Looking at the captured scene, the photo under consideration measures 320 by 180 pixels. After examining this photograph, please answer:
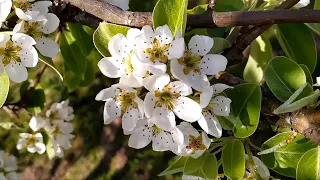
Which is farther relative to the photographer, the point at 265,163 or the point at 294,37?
the point at 294,37

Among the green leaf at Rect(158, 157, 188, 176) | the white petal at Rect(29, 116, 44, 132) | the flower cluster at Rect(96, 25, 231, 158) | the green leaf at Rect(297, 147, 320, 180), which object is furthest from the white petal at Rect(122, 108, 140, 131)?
the white petal at Rect(29, 116, 44, 132)

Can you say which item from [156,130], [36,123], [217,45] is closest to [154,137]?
[156,130]

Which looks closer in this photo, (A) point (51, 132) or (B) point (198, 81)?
(B) point (198, 81)

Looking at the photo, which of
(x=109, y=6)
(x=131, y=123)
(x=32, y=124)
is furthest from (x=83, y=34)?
(x=131, y=123)

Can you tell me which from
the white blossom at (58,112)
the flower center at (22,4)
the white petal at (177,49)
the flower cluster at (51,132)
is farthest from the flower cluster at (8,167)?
the white petal at (177,49)

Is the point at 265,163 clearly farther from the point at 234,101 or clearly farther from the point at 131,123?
the point at 131,123

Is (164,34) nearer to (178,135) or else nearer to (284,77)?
(178,135)

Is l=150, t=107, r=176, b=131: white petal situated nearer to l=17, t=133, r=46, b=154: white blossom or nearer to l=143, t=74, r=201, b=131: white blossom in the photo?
l=143, t=74, r=201, b=131: white blossom
